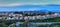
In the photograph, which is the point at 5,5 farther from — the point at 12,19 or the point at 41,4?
the point at 41,4

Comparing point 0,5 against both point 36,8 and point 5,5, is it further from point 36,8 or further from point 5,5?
point 36,8

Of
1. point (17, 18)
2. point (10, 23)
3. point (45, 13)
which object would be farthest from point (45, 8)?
point (10, 23)

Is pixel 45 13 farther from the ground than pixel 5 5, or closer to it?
closer to it

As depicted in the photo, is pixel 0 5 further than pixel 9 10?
Yes

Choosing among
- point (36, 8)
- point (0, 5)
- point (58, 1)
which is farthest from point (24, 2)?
point (58, 1)

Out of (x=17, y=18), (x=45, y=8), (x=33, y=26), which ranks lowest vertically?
(x=33, y=26)

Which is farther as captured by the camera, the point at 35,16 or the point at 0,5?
the point at 0,5

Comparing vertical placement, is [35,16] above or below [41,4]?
below

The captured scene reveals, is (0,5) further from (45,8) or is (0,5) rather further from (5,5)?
(45,8)
